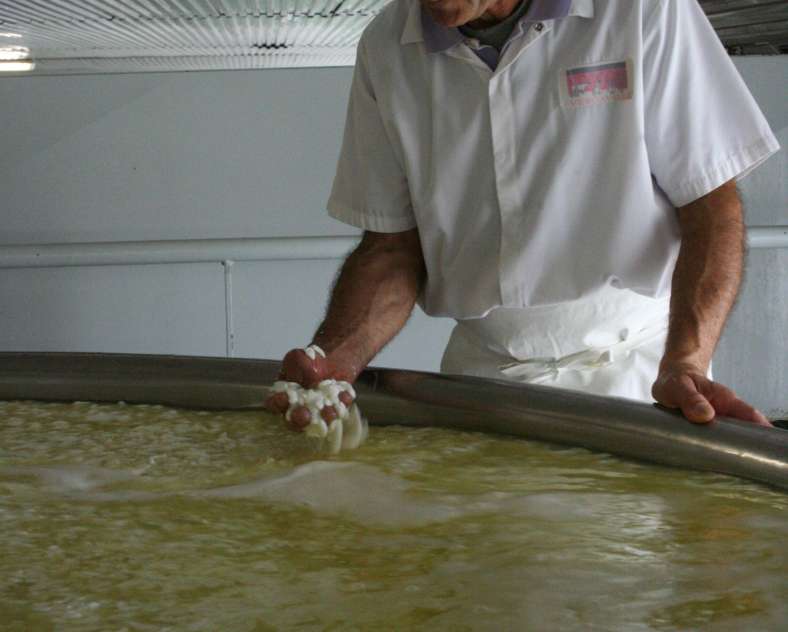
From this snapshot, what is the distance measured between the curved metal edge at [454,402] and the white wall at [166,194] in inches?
78.9

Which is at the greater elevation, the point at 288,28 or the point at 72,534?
the point at 288,28

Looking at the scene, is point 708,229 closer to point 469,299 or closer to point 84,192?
point 469,299

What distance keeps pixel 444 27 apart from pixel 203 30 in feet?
2.40

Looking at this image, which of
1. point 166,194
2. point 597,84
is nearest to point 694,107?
point 597,84

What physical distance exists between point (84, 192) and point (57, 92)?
0.33 m

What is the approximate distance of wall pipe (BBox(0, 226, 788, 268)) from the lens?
10.6ft

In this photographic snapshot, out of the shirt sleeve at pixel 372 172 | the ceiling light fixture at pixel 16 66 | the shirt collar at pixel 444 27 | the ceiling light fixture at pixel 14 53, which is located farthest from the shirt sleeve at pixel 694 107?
the ceiling light fixture at pixel 16 66

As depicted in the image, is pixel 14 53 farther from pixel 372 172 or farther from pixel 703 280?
pixel 703 280

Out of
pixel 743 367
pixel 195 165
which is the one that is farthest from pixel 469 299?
pixel 743 367

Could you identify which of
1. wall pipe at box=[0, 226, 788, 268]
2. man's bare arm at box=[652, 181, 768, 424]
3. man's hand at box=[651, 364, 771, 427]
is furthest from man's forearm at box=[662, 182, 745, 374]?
wall pipe at box=[0, 226, 788, 268]

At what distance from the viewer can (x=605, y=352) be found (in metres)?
1.66

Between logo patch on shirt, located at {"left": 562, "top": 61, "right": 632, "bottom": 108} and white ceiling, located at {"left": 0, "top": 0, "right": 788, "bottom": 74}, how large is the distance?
47cm

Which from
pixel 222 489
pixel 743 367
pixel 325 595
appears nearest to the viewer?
pixel 325 595

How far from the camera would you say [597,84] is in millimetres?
1521
